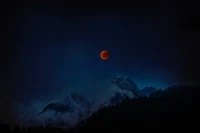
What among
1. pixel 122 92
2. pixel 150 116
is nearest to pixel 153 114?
pixel 150 116

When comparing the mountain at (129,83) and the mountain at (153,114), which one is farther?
the mountain at (129,83)

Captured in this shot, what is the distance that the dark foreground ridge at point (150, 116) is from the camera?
760 inches

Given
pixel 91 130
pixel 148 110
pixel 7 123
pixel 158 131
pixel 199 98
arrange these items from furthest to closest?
pixel 148 110, pixel 199 98, pixel 91 130, pixel 158 131, pixel 7 123

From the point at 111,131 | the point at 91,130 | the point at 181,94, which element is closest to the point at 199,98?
the point at 181,94

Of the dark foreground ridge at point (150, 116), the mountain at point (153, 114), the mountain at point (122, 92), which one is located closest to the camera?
the dark foreground ridge at point (150, 116)

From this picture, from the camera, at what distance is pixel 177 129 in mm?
18625

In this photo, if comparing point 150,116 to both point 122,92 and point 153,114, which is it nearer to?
point 153,114

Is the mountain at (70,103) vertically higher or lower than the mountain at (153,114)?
higher

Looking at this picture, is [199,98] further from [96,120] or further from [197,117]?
[96,120]

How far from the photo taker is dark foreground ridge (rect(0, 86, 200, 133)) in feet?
63.4

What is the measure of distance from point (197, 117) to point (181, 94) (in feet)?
13.4

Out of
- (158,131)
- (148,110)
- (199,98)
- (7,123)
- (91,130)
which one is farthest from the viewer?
(148,110)

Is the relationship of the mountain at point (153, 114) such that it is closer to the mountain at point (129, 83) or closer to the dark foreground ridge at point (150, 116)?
the dark foreground ridge at point (150, 116)

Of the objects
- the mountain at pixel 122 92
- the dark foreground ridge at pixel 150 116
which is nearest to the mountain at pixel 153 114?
the dark foreground ridge at pixel 150 116
